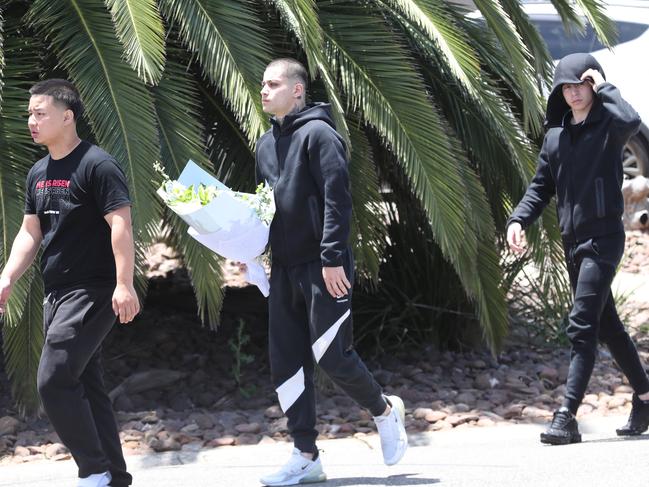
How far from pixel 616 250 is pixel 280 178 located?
171 cm

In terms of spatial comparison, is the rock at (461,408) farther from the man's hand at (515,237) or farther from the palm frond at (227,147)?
the palm frond at (227,147)

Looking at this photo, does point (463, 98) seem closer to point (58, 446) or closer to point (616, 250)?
point (616, 250)

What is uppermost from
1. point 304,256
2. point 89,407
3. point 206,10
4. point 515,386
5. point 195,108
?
point 206,10

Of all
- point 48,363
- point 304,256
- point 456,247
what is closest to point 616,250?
point 456,247

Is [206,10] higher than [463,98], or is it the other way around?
[206,10]

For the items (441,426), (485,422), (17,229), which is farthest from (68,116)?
(485,422)

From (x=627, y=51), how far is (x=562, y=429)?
6.16 meters

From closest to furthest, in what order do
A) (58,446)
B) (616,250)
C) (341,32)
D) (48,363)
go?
(48,363)
(616,250)
(58,446)
(341,32)

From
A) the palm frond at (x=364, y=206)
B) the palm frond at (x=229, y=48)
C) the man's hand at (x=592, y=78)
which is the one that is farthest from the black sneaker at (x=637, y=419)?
the palm frond at (x=229, y=48)

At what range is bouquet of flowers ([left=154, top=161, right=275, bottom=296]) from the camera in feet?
15.7

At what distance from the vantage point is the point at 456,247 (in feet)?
21.3

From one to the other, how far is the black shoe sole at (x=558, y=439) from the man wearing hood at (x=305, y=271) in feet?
3.03

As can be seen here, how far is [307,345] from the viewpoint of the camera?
5012 millimetres

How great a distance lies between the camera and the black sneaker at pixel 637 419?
5773 mm
